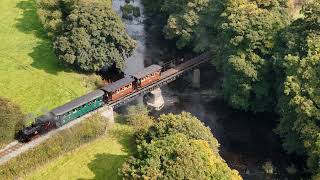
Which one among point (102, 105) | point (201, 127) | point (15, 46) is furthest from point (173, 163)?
point (15, 46)

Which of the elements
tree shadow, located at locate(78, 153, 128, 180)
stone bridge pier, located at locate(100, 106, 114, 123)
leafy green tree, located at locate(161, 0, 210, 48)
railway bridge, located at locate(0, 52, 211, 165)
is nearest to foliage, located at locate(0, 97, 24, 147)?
railway bridge, located at locate(0, 52, 211, 165)

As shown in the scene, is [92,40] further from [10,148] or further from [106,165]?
[10,148]

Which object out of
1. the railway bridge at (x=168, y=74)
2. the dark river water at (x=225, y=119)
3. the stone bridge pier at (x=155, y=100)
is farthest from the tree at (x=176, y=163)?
the stone bridge pier at (x=155, y=100)

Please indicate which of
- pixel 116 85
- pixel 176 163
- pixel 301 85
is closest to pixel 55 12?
pixel 116 85

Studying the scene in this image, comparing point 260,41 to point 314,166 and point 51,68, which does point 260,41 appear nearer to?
point 314,166

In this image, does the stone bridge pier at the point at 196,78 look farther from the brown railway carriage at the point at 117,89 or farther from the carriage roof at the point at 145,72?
the brown railway carriage at the point at 117,89

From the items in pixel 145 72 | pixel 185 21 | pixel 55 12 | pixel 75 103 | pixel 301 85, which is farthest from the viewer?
pixel 55 12

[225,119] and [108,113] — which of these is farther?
[225,119]
